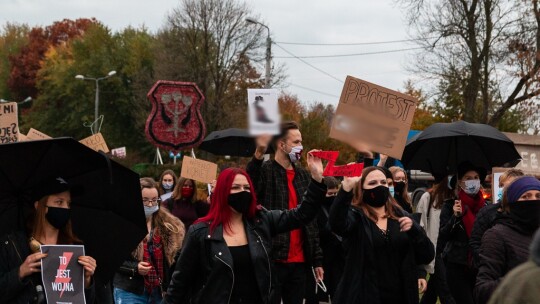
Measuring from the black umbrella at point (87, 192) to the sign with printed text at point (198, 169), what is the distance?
5595 millimetres

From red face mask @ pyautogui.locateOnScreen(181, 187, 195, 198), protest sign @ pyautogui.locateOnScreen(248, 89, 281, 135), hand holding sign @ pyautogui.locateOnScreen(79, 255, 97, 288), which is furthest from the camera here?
red face mask @ pyautogui.locateOnScreen(181, 187, 195, 198)

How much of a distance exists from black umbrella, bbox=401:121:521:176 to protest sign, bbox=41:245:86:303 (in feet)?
15.6

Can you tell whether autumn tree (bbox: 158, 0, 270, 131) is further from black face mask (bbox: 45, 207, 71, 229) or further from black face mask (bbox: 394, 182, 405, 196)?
black face mask (bbox: 45, 207, 71, 229)

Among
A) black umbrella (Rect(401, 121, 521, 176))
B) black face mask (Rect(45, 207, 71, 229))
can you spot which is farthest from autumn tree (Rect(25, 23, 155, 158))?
black face mask (Rect(45, 207, 71, 229))

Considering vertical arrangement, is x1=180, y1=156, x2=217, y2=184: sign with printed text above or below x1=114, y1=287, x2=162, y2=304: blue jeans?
above

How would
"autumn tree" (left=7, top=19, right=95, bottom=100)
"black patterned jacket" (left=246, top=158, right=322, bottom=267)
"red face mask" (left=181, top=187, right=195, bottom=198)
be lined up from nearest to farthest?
"black patterned jacket" (left=246, top=158, right=322, bottom=267) → "red face mask" (left=181, top=187, right=195, bottom=198) → "autumn tree" (left=7, top=19, right=95, bottom=100)

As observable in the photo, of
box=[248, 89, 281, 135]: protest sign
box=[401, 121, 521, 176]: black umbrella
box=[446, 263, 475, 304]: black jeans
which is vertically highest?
box=[248, 89, 281, 135]: protest sign

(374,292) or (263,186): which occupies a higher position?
(263,186)

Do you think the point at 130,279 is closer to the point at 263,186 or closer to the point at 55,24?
the point at 263,186

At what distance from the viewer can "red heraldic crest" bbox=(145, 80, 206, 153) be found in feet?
57.2

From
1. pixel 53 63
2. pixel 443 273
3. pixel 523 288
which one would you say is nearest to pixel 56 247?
pixel 523 288

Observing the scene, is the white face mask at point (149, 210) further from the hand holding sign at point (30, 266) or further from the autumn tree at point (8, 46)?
the autumn tree at point (8, 46)

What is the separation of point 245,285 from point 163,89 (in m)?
13.1

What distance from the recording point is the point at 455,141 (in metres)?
9.29
